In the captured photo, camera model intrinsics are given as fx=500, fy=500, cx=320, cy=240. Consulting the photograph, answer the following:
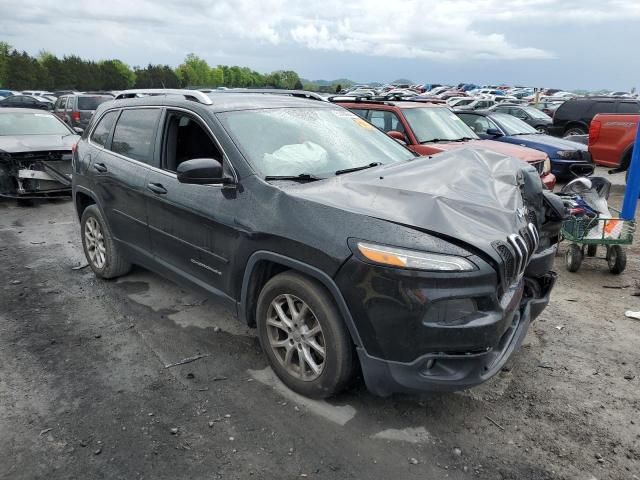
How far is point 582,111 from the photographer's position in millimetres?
15742

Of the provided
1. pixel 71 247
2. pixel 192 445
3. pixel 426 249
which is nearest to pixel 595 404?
pixel 426 249

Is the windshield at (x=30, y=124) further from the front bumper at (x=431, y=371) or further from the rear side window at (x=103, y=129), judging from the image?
the front bumper at (x=431, y=371)

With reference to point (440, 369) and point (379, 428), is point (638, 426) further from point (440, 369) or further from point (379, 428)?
point (379, 428)

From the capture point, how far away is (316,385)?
3018mm

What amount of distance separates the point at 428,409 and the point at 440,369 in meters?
0.56

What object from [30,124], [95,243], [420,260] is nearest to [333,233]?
[420,260]

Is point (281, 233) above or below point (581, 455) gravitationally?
above

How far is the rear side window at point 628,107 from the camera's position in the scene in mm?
14993

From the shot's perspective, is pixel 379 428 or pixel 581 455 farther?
pixel 379 428

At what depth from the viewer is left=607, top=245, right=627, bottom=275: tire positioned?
17.5 feet

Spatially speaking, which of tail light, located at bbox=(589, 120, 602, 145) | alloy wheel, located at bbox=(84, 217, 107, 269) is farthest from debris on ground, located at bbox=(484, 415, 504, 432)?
tail light, located at bbox=(589, 120, 602, 145)

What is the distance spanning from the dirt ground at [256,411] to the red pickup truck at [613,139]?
7.19m

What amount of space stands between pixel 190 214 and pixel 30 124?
7509mm

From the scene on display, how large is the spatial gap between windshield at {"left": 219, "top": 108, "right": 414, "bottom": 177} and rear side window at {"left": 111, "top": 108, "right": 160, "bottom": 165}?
92 cm
